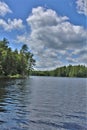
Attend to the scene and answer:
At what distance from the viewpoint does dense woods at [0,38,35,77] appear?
11505cm

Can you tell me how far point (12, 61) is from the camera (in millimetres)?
123625

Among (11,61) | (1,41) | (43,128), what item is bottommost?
(43,128)

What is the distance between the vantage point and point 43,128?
1816 centimetres

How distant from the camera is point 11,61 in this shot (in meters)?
122

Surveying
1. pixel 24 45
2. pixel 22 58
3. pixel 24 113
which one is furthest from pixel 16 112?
pixel 24 45

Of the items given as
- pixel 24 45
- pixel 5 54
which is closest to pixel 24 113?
pixel 5 54

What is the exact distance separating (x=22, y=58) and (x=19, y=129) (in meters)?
133

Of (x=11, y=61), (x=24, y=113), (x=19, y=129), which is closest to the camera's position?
(x=19, y=129)

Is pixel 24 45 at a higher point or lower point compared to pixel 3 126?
higher

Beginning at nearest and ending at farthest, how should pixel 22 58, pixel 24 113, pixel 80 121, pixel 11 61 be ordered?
pixel 80 121 → pixel 24 113 → pixel 11 61 → pixel 22 58

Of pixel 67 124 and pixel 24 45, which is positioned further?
pixel 24 45

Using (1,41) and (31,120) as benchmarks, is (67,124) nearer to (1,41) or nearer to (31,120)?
(31,120)

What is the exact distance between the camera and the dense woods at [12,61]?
115050mm

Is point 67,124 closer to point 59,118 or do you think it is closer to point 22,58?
point 59,118
